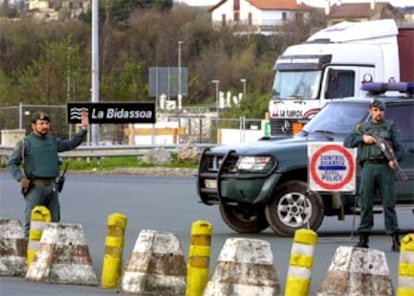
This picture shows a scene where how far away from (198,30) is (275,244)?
234 feet

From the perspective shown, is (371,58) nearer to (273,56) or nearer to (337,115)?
(337,115)

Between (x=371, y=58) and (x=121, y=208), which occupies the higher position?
(x=371, y=58)

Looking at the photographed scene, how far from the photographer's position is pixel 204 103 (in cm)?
8725

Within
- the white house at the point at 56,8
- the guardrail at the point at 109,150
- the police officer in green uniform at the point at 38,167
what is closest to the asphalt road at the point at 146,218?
the police officer in green uniform at the point at 38,167

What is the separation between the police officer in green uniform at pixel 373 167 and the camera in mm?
15531

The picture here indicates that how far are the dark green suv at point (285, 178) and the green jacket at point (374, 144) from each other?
1756mm

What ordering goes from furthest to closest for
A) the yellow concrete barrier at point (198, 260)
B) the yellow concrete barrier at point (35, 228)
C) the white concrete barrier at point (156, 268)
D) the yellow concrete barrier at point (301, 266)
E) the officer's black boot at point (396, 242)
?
1. the officer's black boot at point (396, 242)
2. the yellow concrete barrier at point (35, 228)
3. the white concrete barrier at point (156, 268)
4. the yellow concrete barrier at point (198, 260)
5. the yellow concrete barrier at point (301, 266)

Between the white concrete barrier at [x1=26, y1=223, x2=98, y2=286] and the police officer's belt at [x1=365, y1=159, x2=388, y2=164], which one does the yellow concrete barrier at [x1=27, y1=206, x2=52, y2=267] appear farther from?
the police officer's belt at [x1=365, y1=159, x2=388, y2=164]

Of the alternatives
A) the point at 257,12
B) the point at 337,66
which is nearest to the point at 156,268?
the point at 337,66

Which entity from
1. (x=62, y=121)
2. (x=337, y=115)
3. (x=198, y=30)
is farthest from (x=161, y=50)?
(x=337, y=115)

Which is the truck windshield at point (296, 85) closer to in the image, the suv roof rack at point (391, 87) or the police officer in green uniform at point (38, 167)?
the suv roof rack at point (391, 87)

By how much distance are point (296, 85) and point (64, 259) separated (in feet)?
82.1

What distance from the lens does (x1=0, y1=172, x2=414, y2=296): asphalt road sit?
1388 centimetres

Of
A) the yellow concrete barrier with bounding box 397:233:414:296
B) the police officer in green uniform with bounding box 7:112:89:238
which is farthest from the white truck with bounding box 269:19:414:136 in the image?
the yellow concrete barrier with bounding box 397:233:414:296
